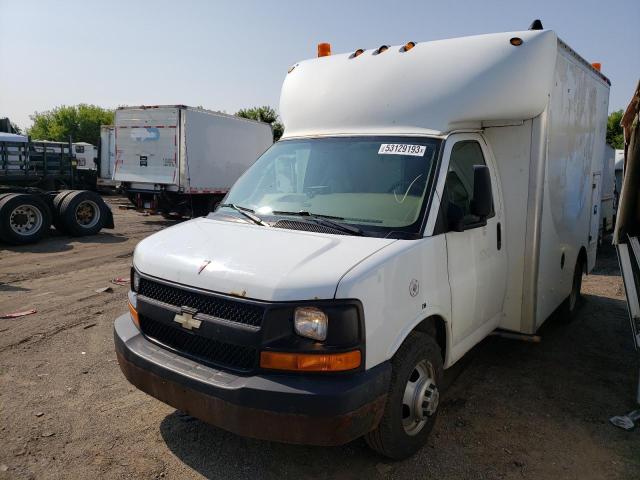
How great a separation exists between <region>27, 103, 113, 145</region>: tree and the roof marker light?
53591 millimetres

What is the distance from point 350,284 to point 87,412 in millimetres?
2653

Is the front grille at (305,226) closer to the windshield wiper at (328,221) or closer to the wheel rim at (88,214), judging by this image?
→ the windshield wiper at (328,221)

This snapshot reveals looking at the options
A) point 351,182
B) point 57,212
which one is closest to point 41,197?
point 57,212

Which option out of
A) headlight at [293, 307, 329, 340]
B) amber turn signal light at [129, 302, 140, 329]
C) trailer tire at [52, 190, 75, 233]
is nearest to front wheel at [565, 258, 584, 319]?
headlight at [293, 307, 329, 340]

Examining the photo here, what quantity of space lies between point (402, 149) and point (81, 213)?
37.0 feet

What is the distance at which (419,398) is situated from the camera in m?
3.26

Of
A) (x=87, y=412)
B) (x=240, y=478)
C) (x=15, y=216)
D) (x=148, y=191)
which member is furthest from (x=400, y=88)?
(x=148, y=191)

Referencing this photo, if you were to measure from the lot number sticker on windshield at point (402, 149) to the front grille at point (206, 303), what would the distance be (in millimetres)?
1686

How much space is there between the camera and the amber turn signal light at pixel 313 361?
267cm

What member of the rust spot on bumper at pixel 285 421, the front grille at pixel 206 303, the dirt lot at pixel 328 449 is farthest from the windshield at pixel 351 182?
the dirt lot at pixel 328 449

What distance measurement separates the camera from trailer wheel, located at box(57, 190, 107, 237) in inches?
483

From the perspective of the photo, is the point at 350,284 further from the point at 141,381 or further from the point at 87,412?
the point at 87,412

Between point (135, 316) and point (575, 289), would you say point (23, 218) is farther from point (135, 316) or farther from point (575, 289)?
point (575, 289)

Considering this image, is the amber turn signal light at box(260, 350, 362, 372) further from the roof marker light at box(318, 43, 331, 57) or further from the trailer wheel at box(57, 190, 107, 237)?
the trailer wheel at box(57, 190, 107, 237)
